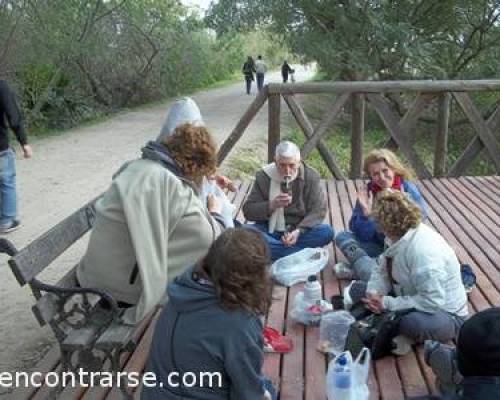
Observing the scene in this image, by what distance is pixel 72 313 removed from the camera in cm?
267

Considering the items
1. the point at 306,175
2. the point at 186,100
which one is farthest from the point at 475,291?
the point at 186,100

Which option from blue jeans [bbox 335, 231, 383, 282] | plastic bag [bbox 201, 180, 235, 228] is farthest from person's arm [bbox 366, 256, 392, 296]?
plastic bag [bbox 201, 180, 235, 228]

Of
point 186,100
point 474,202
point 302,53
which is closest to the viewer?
point 186,100

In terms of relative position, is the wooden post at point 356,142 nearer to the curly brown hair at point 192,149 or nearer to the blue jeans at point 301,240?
the blue jeans at point 301,240

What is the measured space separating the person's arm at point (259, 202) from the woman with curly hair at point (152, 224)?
116 centimetres

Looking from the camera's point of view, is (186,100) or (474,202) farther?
(474,202)

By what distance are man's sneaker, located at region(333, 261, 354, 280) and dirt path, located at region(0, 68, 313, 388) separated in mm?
1822

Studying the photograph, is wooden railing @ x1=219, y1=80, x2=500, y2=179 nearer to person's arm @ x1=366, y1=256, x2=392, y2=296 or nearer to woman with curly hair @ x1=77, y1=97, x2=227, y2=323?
person's arm @ x1=366, y1=256, x2=392, y2=296

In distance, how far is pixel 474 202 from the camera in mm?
5590

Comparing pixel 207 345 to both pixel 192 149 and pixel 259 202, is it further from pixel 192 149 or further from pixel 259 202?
pixel 259 202

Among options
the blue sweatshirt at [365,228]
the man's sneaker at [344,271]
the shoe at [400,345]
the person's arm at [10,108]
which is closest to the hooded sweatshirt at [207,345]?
the shoe at [400,345]

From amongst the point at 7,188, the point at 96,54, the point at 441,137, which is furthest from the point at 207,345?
the point at 96,54

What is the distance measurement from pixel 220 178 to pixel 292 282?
2.90 ft

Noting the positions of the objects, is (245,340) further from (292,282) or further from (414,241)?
(292,282)
